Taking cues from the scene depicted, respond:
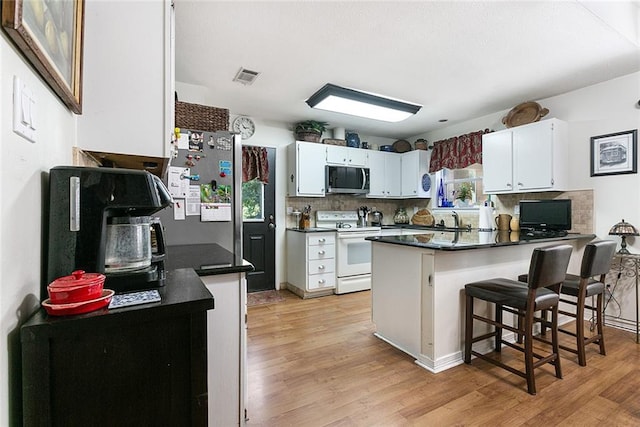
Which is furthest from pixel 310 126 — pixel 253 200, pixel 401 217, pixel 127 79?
pixel 127 79

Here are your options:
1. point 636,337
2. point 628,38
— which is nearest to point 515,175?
point 628,38

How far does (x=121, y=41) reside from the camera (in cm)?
118

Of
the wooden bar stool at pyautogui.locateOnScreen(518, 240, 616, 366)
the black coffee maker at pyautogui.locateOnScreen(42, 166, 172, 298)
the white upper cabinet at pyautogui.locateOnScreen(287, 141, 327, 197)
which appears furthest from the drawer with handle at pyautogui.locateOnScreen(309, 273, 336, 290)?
the black coffee maker at pyautogui.locateOnScreen(42, 166, 172, 298)

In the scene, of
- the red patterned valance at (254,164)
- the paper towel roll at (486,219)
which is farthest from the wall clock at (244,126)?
the paper towel roll at (486,219)

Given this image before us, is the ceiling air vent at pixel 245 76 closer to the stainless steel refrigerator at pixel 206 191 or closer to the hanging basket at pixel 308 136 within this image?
the stainless steel refrigerator at pixel 206 191

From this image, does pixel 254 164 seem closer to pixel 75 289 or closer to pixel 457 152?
pixel 457 152

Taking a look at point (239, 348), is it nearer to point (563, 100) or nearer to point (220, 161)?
point (220, 161)

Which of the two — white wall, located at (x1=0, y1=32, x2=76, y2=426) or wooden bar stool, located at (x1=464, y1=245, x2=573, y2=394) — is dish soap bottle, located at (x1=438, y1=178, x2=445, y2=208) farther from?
white wall, located at (x1=0, y1=32, x2=76, y2=426)

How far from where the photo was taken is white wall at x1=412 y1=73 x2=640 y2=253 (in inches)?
112

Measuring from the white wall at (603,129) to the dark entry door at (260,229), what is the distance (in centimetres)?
361

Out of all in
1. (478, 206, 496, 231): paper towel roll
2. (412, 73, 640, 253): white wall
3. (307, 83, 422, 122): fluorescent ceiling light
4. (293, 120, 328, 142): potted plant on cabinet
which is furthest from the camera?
(293, 120, 328, 142): potted plant on cabinet

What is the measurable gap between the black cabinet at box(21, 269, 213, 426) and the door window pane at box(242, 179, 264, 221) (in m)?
3.43

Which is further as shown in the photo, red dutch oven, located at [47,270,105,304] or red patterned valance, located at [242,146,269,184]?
red patterned valance, located at [242,146,269,184]

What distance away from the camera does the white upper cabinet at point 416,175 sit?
15.7 ft
